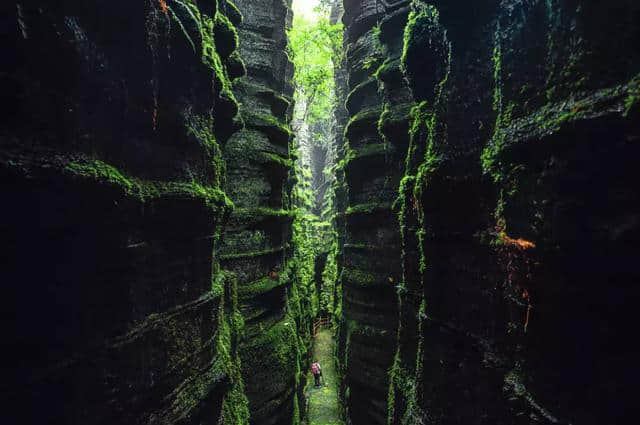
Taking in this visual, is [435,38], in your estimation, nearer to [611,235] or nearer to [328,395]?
[611,235]

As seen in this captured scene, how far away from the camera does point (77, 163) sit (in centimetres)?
155

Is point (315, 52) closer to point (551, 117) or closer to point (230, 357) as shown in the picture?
point (230, 357)

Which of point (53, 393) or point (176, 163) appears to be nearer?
point (53, 393)

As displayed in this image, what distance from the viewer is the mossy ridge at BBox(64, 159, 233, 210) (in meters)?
1.57

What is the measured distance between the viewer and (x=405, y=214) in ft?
10.7

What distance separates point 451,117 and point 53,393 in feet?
9.08

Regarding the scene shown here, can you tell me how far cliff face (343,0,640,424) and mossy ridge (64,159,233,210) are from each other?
1.80 metres

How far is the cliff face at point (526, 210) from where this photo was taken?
43.5 inches

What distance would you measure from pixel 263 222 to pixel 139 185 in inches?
157

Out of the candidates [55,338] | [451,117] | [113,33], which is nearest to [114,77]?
[113,33]

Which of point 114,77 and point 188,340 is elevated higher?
point 114,77

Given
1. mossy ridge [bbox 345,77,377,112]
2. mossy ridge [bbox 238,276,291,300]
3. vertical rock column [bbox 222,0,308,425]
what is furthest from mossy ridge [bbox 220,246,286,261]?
mossy ridge [bbox 345,77,377,112]

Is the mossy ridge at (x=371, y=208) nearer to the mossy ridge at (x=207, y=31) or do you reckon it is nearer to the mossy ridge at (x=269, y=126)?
the mossy ridge at (x=269, y=126)

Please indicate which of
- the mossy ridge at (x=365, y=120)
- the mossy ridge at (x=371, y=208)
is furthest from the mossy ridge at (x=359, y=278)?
the mossy ridge at (x=365, y=120)
